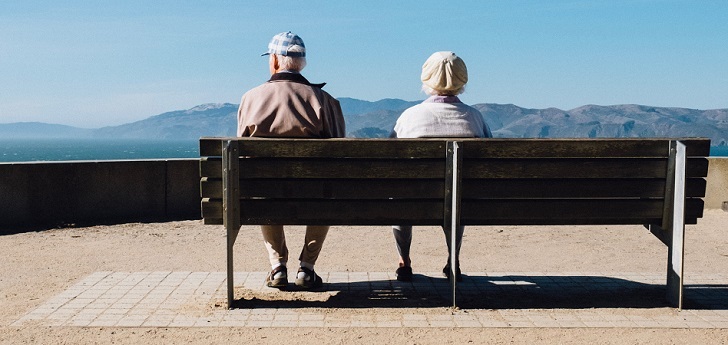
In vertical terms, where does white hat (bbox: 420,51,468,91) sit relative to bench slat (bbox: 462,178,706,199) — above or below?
above

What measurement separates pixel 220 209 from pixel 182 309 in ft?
2.19

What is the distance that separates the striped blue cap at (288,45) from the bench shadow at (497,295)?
161 cm

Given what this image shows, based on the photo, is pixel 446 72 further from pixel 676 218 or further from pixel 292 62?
pixel 676 218

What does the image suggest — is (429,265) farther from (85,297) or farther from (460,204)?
(85,297)

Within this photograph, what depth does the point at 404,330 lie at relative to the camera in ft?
13.8

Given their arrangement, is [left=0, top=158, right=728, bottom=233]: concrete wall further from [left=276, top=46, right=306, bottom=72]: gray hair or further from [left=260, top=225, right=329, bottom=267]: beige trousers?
[left=276, top=46, right=306, bottom=72]: gray hair

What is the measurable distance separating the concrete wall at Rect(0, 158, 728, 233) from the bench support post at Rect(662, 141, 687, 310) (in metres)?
6.25

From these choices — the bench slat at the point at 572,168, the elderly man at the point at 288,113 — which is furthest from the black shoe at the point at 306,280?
the bench slat at the point at 572,168

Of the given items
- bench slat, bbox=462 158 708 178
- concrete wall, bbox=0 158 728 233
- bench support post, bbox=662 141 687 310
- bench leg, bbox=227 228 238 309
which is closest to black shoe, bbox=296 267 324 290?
bench leg, bbox=227 228 238 309

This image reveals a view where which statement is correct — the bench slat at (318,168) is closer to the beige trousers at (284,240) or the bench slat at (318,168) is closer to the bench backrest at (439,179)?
the bench backrest at (439,179)

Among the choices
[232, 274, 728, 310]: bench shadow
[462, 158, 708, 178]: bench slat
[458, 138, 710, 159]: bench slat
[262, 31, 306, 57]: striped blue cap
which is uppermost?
[262, 31, 306, 57]: striped blue cap

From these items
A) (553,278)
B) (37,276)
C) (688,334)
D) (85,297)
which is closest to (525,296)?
(553,278)

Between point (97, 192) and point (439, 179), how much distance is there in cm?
576

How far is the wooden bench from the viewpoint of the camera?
448cm
